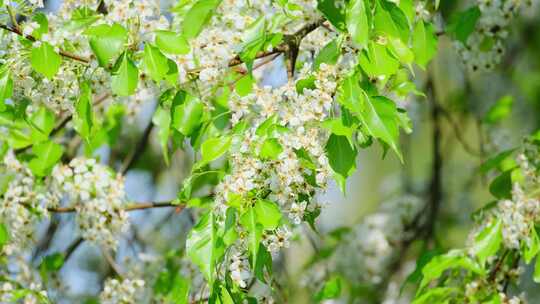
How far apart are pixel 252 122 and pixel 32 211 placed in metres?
1.22

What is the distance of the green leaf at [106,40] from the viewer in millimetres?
2584

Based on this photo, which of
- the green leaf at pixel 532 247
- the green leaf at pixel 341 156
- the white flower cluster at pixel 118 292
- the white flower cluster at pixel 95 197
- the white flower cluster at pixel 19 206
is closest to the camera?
the green leaf at pixel 341 156

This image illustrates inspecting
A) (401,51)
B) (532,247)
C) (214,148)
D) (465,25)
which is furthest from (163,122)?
→ (532,247)

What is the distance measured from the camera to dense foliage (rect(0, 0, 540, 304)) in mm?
2512

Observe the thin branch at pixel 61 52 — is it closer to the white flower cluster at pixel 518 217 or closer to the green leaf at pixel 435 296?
the green leaf at pixel 435 296

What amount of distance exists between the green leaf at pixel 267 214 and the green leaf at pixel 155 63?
523mm

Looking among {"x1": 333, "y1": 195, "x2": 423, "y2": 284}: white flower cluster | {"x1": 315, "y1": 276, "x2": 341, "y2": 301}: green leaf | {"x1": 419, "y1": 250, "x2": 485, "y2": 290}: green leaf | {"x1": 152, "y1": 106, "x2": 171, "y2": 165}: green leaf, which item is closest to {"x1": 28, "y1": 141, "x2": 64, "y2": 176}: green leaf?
{"x1": 152, "y1": 106, "x2": 171, "y2": 165}: green leaf

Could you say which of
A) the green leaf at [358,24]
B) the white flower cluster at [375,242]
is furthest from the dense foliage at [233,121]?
the white flower cluster at [375,242]

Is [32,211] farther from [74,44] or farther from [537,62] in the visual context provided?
[537,62]

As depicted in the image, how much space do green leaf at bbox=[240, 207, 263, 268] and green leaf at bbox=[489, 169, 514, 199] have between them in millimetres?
1604

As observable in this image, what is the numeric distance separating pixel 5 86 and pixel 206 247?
0.75 m

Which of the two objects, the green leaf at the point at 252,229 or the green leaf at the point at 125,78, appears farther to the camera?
the green leaf at the point at 125,78

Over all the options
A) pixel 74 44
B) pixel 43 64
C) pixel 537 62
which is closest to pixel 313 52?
pixel 74 44

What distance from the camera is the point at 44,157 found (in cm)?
359
